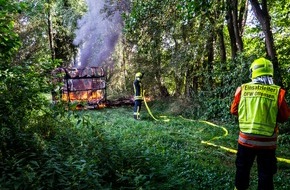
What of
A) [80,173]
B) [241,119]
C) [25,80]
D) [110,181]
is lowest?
[110,181]

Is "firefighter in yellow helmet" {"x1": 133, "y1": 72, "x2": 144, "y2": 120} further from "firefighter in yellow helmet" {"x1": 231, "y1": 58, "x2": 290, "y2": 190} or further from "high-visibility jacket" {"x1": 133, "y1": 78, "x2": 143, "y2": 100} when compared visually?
"firefighter in yellow helmet" {"x1": 231, "y1": 58, "x2": 290, "y2": 190}

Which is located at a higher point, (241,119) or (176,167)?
(241,119)

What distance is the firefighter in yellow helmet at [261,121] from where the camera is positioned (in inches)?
142

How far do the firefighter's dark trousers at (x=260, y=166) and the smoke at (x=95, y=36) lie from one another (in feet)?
58.3

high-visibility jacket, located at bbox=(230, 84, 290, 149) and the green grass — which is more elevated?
high-visibility jacket, located at bbox=(230, 84, 290, 149)

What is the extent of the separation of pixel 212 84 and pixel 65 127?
30.6ft

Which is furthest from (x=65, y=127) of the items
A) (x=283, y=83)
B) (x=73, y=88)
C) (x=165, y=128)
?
(x=73, y=88)

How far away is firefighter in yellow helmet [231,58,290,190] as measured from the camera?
361 centimetres

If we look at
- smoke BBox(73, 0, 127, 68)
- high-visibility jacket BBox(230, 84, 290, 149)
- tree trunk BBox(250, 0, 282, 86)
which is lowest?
high-visibility jacket BBox(230, 84, 290, 149)

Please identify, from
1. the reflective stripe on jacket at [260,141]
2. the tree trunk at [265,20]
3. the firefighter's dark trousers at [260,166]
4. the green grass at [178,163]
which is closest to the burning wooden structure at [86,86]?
the green grass at [178,163]

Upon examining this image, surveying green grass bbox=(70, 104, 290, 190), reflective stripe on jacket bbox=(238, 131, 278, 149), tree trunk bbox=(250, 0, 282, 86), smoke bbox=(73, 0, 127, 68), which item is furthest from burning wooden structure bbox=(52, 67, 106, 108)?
reflective stripe on jacket bbox=(238, 131, 278, 149)

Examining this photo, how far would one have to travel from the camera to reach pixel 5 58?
173 inches

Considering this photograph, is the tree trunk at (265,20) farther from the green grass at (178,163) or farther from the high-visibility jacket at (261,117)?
the high-visibility jacket at (261,117)

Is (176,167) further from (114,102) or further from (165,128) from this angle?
(114,102)
